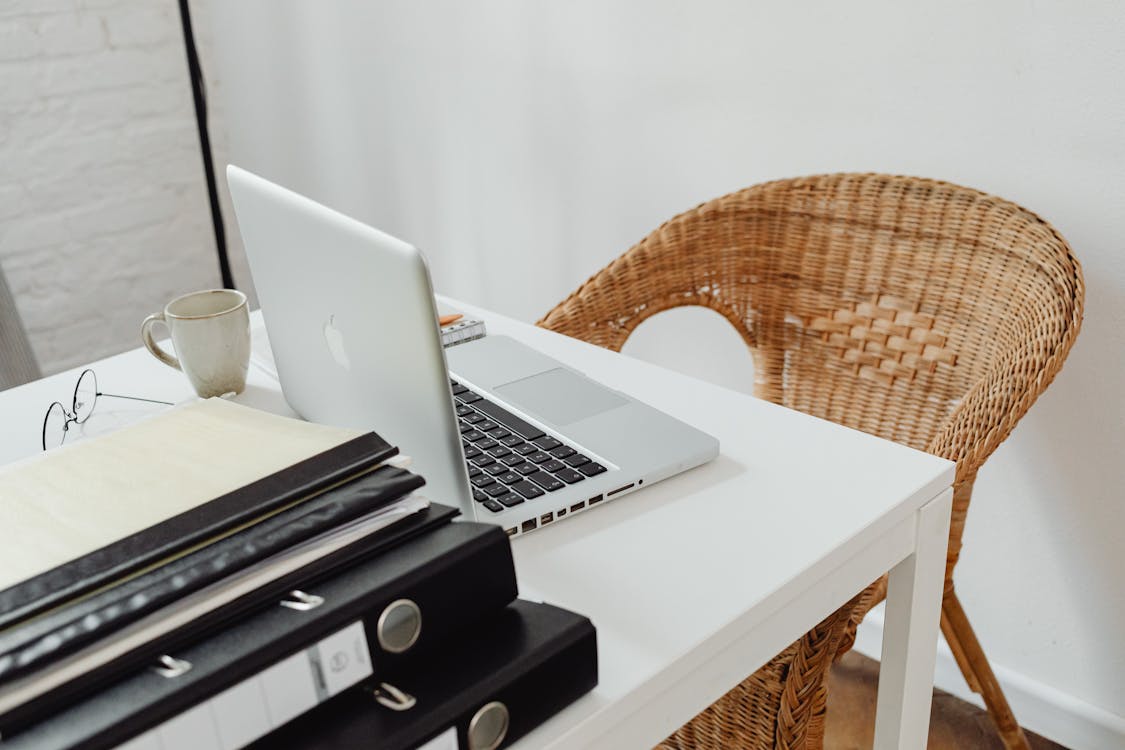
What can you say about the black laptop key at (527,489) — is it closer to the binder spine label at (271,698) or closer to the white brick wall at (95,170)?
the binder spine label at (271,698)

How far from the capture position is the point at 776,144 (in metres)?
1.50

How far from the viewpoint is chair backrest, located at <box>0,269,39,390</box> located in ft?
4.99

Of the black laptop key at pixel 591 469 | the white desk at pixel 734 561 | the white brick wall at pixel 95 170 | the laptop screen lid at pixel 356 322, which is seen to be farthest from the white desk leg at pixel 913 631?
the white brick wall at pixel 95 170

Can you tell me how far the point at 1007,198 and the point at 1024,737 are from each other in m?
0.72

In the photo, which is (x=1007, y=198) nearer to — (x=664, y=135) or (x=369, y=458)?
(x=664, y=135)

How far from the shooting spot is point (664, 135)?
164cm

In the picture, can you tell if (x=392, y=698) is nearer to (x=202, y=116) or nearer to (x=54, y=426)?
(x=54, y=426)

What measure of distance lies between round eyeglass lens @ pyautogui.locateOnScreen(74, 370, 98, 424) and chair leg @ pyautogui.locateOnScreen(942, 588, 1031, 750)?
977 millimetres

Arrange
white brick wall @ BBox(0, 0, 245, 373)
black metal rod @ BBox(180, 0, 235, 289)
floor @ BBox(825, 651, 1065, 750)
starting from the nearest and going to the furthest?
floor @ BBox(825, 651, 1065, 750), black metal rod @ BBox(180, 0, 235, 289), white brick wall @ BBox(0, 0, 245, 373)

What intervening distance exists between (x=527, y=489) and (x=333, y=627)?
0.27 metres

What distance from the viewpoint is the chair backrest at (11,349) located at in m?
1.52

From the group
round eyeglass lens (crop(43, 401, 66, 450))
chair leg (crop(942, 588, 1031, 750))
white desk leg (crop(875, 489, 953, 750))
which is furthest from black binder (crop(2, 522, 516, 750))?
chair leg (crop(942, 588, 1031, 750))

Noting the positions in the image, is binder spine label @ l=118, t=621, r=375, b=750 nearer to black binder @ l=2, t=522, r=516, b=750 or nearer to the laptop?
black binder @ l=2, t=522, r=516, b=750

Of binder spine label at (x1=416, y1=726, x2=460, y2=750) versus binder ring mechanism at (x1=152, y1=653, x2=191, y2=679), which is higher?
binder ring mechanism at (x1=152, y1=653, x2=191, y2=679)
